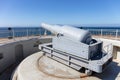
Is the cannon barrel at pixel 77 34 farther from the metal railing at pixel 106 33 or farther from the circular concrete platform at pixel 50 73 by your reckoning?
the metal railing at pixel 106 33

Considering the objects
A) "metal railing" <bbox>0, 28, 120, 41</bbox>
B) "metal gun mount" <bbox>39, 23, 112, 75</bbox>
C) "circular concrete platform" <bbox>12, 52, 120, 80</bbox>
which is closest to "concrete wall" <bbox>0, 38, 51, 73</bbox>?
"metal railing" <bbox>0, 28, 120, 41</bbox>

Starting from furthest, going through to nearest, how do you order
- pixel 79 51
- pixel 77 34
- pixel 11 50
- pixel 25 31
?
pixel 25 31 → pixel 11 50 → pixel 77 34 → pixel 79 51

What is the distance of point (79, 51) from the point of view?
4.16 metres

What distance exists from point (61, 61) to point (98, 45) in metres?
1.78

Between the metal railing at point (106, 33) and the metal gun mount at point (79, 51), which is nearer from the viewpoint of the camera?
the metal gun mount at point (79, 51)

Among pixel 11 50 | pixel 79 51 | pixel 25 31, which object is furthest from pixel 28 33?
pixel 79 51

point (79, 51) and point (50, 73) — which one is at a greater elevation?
point (79, 51)

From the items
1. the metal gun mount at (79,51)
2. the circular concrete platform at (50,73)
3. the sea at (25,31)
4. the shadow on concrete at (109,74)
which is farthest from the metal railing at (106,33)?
the circular concrete platform at (50,73)

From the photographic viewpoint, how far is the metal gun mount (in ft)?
12.9

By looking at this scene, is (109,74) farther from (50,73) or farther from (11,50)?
(11,50)

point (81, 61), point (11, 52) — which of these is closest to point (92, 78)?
point (81, 61)

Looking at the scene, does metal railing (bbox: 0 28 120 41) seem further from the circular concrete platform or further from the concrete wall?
the circular concrete platform

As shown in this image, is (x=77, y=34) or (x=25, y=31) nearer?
(x=77, y=34)

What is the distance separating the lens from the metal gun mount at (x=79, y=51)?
394 centimetres
